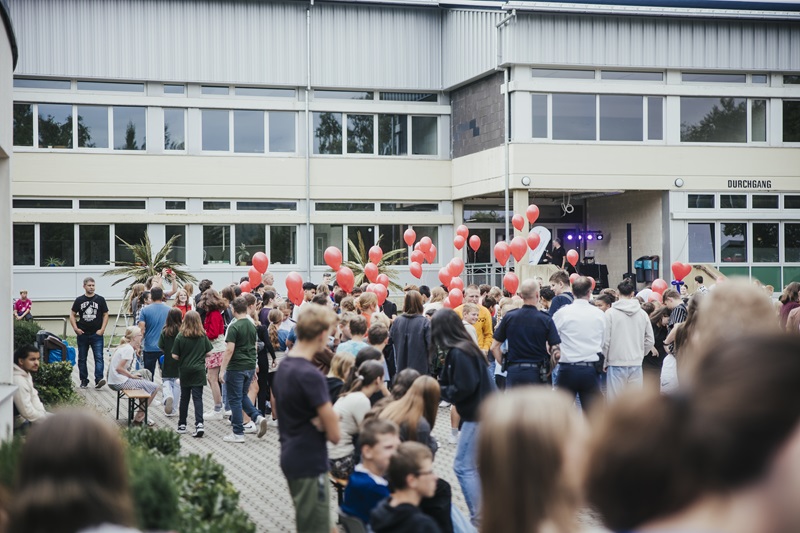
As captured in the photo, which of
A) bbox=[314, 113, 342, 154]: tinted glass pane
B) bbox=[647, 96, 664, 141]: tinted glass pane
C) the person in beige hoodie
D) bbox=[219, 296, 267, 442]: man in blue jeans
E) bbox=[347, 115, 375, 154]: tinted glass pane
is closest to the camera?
the person in beige hoodie

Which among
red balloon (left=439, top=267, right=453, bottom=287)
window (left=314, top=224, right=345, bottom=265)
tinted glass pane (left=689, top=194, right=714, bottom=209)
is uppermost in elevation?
tinted glass pane (left=689, top=194, right=714, bottom=209)

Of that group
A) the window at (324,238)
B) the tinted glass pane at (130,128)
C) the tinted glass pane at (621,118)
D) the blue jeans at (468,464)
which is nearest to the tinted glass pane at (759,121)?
the tinted glass pane at (621,118)

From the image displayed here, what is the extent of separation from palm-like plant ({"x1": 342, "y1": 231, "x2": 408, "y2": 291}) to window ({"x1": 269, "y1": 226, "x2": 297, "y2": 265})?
1867 mm

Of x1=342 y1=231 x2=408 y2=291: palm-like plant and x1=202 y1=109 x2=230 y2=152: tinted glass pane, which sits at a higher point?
x1=202 y1=109 x2=230 y2=152: tinted glass pane

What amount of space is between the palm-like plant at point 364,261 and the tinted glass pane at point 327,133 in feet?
9.84

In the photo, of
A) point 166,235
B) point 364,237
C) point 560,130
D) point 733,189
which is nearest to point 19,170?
point 166,235

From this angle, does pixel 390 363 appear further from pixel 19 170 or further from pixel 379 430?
pixel 19 170

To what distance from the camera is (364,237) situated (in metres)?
30.9

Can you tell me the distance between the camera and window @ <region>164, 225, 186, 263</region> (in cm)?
2952

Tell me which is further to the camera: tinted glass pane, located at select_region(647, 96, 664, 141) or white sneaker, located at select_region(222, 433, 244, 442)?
tinted glass pane, located at select_region(647, 96, 664, 141)

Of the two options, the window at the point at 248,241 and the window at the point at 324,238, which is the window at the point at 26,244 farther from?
the window at the point at 324,238

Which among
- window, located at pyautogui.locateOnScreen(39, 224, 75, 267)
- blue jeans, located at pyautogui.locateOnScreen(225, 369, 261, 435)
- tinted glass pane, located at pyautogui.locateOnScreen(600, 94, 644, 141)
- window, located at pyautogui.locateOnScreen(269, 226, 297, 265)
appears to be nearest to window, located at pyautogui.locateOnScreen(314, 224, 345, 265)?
window, located at pyautogui.locateOnScreen(269, 226, 297, 265)

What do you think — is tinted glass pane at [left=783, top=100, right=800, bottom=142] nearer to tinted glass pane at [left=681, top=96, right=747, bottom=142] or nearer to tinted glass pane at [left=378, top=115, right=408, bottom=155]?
tinted glass pane at [left=681, top=96, right=747, bottom=142]

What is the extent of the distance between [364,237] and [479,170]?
4531 mm
